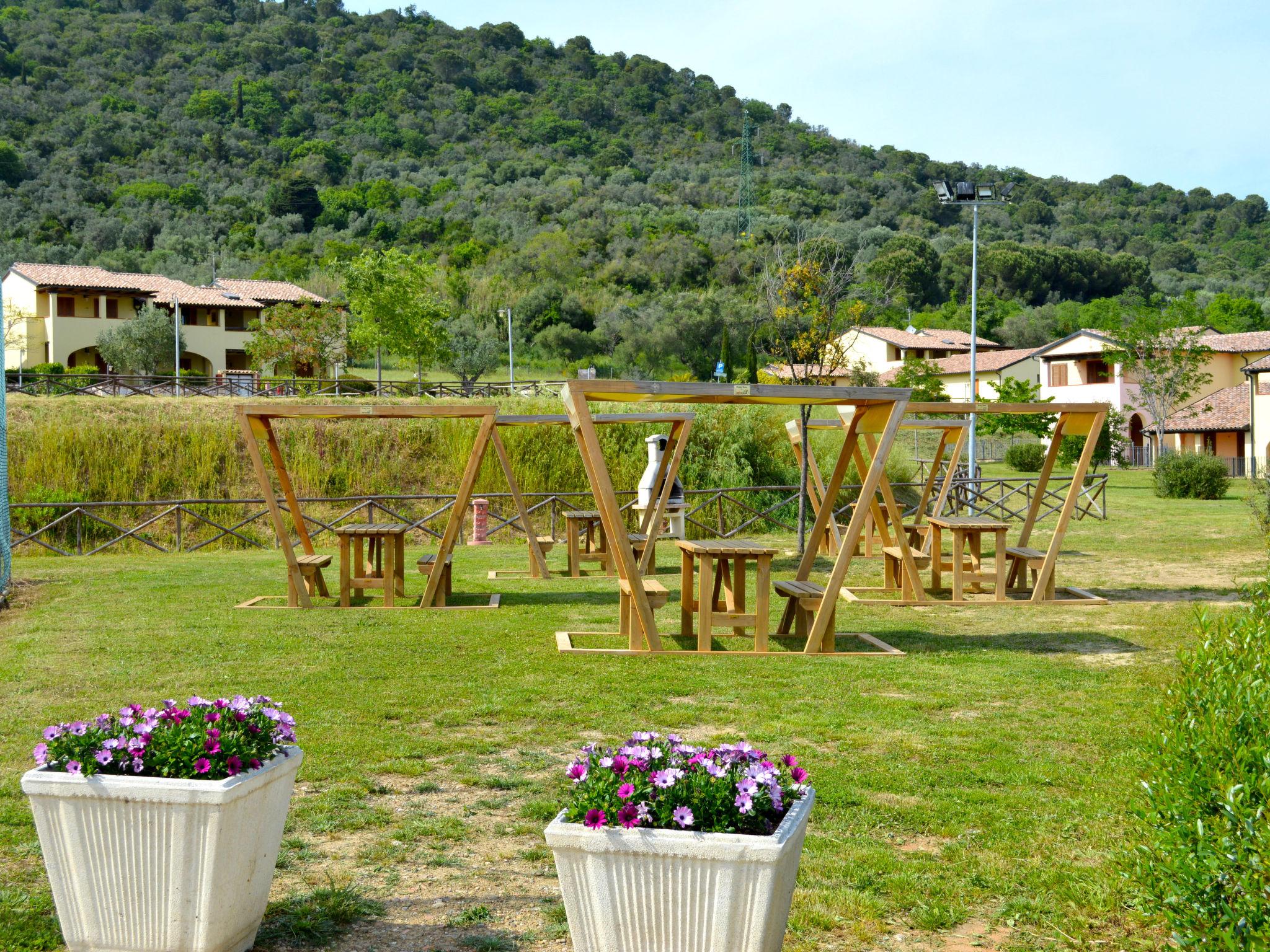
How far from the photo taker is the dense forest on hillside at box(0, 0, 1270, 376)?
66.6 meters

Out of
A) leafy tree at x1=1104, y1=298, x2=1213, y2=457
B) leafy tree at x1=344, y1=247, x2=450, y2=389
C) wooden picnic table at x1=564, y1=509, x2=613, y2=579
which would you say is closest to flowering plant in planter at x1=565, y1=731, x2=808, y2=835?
wooden picnic table at x1=564, y1=509, x2=613, y2=579

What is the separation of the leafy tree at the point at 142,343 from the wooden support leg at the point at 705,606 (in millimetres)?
45987

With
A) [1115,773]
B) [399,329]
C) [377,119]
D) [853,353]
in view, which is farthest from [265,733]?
[377,119]

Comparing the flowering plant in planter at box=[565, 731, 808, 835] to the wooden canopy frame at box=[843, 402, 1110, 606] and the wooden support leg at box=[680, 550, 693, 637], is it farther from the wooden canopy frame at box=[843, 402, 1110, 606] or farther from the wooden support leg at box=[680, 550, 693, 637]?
the wooden canopy frame at box=[843, 402, 1110, 606]

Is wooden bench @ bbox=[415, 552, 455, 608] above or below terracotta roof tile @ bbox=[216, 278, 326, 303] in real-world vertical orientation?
below

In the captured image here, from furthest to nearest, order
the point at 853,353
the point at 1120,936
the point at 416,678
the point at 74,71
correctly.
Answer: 1. the point at 74,71
2. the point at 853,353
3. the point at 416,678
4. the point at 1120,936

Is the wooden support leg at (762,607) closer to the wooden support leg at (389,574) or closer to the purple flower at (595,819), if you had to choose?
the wooden support leg at (389,574)

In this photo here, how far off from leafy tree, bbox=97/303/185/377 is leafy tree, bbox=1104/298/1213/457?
40431mm

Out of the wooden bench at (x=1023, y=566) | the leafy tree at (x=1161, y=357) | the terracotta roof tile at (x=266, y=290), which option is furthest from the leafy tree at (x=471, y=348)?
the wooden bench at (x=1023, y=566)

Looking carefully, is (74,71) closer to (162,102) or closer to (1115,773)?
(162,102)

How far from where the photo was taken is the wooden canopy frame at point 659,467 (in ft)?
38.1

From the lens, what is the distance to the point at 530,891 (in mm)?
3840

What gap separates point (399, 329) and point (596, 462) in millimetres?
34838

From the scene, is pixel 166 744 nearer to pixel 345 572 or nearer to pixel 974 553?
pixel 345 572
